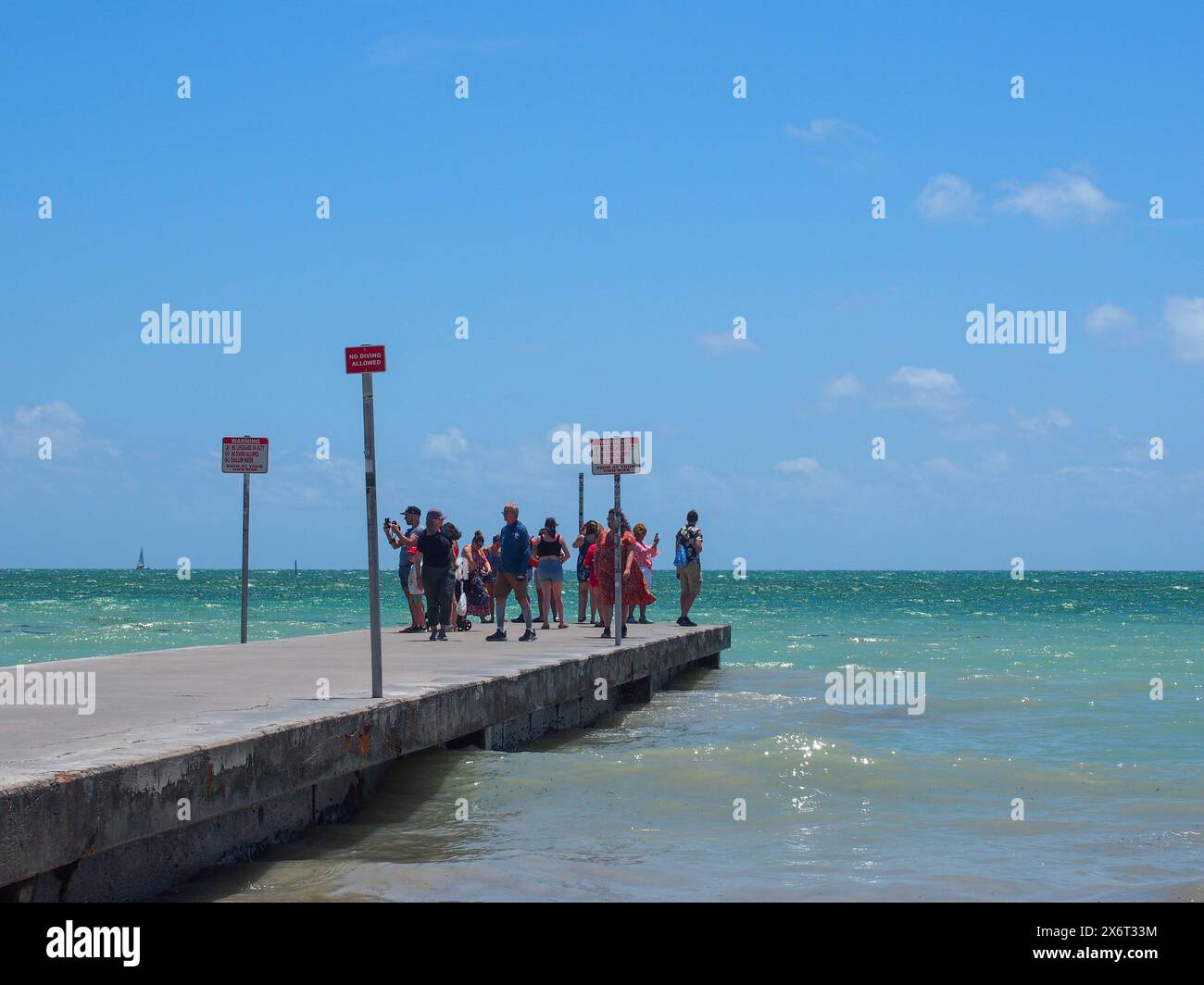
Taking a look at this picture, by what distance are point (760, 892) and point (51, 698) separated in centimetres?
550

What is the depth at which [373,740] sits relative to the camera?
10117 mm

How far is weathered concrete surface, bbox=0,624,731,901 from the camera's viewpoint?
6832 mm

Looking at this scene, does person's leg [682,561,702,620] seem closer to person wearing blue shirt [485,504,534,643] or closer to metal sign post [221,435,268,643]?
person wearing blue shirt [485,504,534,643]

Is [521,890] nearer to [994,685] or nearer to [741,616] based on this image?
[994,685]

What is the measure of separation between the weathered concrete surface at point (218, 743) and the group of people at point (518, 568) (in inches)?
83.8

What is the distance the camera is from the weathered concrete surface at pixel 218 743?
6.83 metres

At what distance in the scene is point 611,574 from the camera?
2005 centimetres

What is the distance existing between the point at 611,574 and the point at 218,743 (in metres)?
12.2

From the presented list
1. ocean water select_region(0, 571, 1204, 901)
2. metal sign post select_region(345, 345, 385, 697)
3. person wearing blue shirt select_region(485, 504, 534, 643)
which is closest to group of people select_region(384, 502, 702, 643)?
person wearing blue shirt select_region(485, 504, 534, 643)

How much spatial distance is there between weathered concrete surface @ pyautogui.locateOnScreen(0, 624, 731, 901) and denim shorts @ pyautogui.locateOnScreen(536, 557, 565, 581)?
168 inches

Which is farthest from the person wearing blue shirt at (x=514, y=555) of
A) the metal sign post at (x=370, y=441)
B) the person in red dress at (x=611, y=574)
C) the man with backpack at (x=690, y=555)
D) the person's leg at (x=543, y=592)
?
the metal sign post at (x=370, y=441)

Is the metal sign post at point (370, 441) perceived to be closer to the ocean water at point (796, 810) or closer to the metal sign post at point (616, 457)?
the ocean water at point (796, 810)

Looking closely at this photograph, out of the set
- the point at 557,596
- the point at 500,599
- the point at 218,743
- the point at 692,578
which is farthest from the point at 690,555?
the point at 218,743
